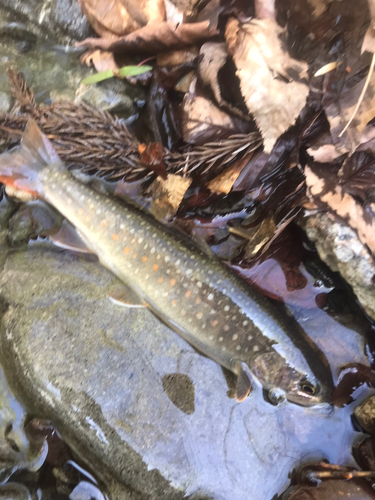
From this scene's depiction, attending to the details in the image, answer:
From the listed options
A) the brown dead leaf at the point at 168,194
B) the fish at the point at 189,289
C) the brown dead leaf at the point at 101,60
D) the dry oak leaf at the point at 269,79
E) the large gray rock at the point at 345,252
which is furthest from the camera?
the brown dead leaf at the point at 101,60

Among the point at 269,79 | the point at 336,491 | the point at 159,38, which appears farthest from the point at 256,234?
the point at 336,491

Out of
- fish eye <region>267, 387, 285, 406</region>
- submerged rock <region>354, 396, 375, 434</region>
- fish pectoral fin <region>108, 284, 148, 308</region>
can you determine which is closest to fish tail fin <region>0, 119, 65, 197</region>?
fish pectoral fin <region>108, 284, 148, 308</region>

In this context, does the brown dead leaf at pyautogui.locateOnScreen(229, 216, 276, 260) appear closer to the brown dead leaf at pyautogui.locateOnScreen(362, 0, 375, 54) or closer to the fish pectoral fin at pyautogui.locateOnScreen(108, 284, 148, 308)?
the fish pectoral fin at pyautogui.locateOnScreen(108, 284, 148, 308)

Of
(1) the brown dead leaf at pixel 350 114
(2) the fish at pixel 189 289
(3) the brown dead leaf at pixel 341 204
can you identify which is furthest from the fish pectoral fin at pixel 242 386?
(1) the brown dead leaf at pixel 350 114

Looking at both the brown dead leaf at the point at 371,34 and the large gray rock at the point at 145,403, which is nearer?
the brown dead leaf at the point at 371,34

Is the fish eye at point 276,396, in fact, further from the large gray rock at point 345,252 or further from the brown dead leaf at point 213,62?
the brown dead leaf at point 213,62

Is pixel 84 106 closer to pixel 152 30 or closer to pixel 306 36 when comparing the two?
pixel 152 30
